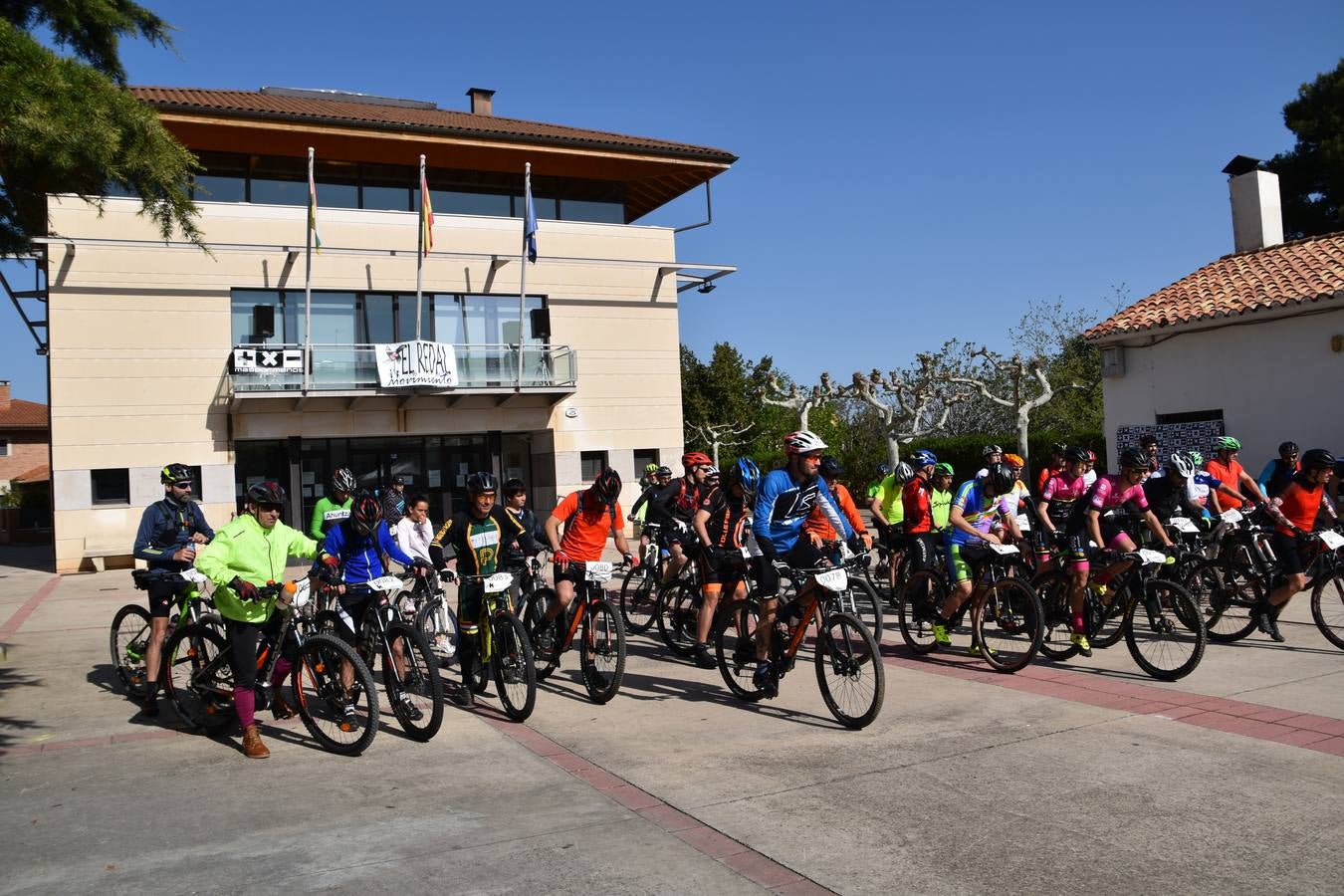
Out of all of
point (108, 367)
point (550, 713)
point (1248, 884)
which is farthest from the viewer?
point (108, 367)

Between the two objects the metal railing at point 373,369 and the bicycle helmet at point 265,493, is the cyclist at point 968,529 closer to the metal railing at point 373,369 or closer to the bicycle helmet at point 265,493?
the bicycle helmet at point 265,493

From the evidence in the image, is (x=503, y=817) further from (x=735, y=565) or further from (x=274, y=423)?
(x=274, y=423)

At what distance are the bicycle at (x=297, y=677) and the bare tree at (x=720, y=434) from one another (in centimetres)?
3556

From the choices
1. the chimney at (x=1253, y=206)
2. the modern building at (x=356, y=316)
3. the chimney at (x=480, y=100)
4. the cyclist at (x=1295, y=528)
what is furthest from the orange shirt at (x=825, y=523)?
the chimney at (x=480, y=100)

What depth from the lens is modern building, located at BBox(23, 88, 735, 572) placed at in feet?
75.6

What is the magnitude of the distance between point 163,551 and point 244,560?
1775 mm

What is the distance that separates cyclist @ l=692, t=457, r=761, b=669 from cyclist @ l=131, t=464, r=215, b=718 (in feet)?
12.7

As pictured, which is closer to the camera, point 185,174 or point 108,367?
point 185,174

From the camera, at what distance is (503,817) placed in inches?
208

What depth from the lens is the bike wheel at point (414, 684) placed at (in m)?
6.77

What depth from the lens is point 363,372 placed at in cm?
2445

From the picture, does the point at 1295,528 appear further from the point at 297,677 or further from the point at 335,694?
the point at 297,677

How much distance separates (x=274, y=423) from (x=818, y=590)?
20.1 m

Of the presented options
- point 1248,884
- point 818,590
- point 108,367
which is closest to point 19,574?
point 108,367
